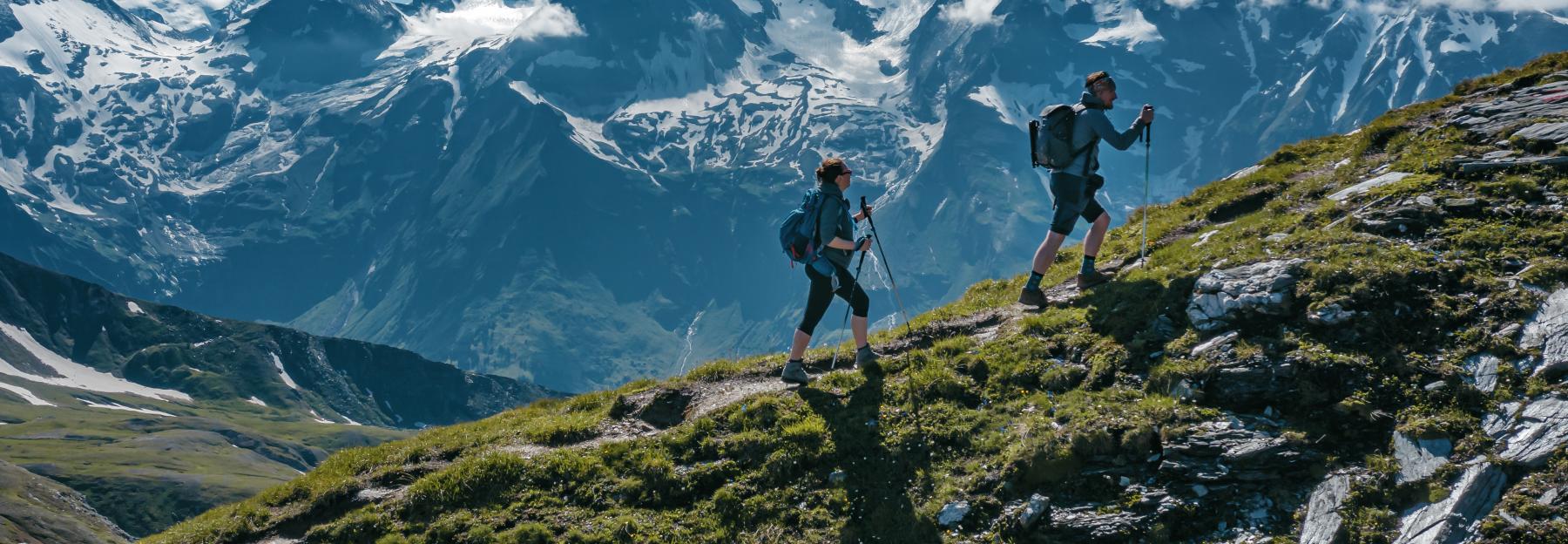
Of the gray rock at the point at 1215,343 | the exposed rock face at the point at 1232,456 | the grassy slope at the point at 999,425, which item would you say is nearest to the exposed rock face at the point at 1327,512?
the grassy slope at the point at 999,425

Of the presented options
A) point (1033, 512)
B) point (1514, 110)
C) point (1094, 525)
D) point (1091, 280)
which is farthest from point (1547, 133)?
point (1033, 512)

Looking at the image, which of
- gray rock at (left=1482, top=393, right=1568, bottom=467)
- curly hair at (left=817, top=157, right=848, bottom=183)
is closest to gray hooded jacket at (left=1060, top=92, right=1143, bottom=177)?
curly hair at (left=817, top=157, right=848, bottom=183)

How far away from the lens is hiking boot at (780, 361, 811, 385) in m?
18.4

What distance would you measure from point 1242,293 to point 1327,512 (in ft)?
15.6

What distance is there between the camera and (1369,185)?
1927cm

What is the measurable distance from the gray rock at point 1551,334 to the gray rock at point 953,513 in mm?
7172

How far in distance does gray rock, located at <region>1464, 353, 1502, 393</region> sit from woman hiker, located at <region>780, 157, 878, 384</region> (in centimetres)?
849

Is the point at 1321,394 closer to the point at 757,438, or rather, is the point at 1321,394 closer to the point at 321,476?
the point at 757,438

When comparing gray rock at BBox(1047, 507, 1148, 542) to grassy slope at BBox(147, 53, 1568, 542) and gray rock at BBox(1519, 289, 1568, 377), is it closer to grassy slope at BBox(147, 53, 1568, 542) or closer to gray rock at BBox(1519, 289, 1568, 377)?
grassy slope at BBox(147, 53, 1568, 542)

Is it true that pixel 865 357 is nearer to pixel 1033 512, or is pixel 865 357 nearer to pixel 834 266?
pixel 834 266

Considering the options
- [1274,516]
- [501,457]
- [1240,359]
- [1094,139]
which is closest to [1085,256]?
[1094,139]

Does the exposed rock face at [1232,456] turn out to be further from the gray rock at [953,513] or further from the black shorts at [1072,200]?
the black shorts at [1072,200]

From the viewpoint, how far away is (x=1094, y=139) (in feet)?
61.3

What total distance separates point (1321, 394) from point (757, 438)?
26.4 ft
